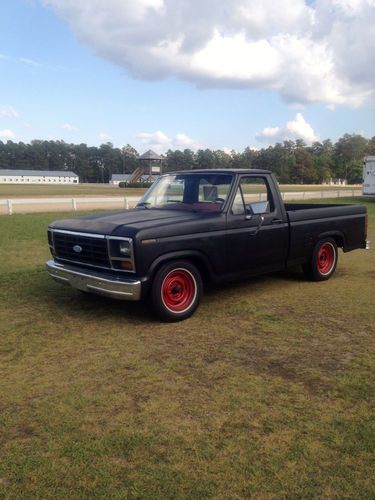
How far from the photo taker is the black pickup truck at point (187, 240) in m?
4.90

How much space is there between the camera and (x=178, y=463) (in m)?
2.67

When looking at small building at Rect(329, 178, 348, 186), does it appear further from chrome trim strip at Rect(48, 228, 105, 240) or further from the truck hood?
chrome trim strip at Rect(48, 228, 105, 240)

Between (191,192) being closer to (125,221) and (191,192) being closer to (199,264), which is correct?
(199,264)

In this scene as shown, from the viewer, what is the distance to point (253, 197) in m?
6.19

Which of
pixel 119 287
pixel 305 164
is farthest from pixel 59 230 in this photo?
pixel 305 164

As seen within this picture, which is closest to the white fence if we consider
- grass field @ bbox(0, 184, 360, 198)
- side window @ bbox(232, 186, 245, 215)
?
side window @ bbox(232, 186, 245, 215)

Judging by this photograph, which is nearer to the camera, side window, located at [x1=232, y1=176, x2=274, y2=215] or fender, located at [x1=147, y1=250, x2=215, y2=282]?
fender, located at [x1=147, y1=250, x2=215, y2=282]

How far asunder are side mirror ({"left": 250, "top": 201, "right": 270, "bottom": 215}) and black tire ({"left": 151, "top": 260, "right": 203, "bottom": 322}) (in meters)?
1.23

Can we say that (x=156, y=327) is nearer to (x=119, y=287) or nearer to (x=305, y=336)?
(x=119, y=287)

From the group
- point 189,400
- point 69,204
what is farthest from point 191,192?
point 69,204

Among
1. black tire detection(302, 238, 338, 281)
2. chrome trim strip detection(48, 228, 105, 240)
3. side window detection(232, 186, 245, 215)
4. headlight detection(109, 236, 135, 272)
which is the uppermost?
side window detection(232, 186, 245, 215)

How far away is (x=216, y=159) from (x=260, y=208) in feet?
353

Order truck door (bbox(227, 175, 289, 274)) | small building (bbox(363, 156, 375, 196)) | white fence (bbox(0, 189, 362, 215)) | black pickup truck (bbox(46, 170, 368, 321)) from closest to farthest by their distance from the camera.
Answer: black pickup truck (bbox(46, 170, 368, 321)) < truck door (bbox(227, 175, 289, 274)) < white fence (bbox(0, 189, 362, 215)) < small building (bbox(363, 156, 375, 196))

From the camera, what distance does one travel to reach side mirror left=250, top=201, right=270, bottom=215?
593cm
